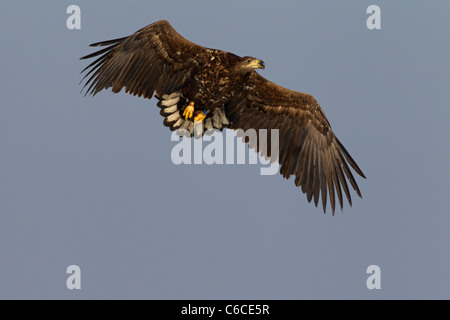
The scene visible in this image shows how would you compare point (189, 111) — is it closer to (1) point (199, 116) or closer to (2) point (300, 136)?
(1) point (199, 116)

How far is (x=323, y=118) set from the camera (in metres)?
12.8

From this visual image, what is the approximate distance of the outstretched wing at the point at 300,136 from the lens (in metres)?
12.7

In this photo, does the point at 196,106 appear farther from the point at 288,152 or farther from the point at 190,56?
the point at 288,152

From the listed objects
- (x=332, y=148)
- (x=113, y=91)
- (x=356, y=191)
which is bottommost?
(x=356, y=191)

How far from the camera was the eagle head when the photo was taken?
11.7 meters

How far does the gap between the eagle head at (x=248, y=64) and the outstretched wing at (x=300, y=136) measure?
0.83m

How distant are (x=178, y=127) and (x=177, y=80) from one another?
2.81 feet

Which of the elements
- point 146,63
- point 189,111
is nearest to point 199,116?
point 189,111

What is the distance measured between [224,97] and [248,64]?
0.84 metres

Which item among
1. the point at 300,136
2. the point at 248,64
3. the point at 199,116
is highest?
the point at 248,64

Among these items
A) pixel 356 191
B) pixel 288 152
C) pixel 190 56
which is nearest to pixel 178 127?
pixel 190 56

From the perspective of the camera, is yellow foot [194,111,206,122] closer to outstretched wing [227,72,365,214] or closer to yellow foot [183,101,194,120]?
yellow foot [183,101,194,120]

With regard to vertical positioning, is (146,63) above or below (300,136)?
above

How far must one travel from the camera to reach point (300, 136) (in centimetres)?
1294
